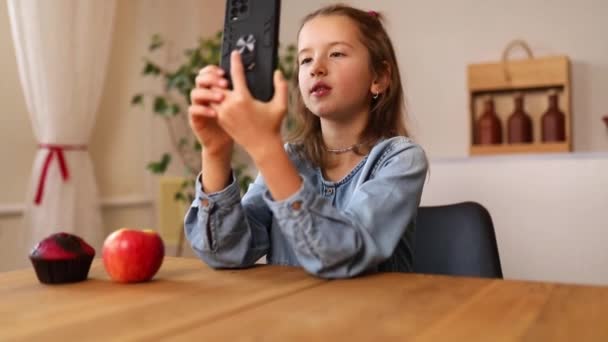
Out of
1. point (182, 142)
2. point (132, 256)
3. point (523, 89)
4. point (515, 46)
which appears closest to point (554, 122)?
point (523, 89)

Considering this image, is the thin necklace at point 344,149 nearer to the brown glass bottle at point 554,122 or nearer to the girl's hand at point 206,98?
the girl's hand at point 206,98

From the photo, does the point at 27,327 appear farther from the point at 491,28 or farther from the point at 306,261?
the point at 491,28

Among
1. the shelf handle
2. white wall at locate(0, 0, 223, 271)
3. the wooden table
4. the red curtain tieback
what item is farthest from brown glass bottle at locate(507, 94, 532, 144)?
the wooden table

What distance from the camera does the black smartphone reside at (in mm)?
736

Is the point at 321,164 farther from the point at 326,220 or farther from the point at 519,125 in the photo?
the point at 519,125

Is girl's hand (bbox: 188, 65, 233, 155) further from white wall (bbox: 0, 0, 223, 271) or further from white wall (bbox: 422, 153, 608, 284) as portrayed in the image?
white wall (bbox: 0, 0, 223, 271)

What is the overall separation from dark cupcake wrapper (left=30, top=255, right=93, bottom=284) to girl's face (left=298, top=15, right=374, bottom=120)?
19.2 inches

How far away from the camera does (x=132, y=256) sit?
0.79 meters

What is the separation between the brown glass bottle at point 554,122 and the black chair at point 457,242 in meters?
2.13

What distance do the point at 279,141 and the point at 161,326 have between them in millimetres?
288

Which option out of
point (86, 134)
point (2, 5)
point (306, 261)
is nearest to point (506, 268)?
Answer: point (306, 261)

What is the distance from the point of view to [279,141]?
75cm

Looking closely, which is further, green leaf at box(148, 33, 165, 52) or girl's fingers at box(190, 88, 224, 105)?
green leaf at box(148, 33, 165, 52)

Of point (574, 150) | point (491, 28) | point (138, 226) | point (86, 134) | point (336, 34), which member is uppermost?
point (491, 28)
